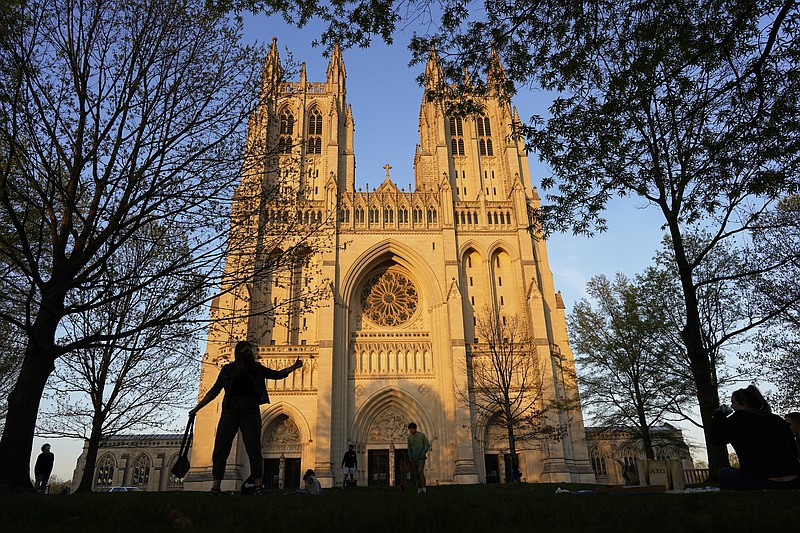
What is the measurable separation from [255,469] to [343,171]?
31137 millimetres

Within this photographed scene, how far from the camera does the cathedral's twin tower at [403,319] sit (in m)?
28.5

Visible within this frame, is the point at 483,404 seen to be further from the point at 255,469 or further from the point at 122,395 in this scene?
the point at 255,469

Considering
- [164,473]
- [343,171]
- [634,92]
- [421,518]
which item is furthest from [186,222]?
[164,473]

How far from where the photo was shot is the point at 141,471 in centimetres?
4566

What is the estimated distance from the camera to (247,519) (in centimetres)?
348

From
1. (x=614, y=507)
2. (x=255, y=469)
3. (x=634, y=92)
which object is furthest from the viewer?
(x=634, y=92)

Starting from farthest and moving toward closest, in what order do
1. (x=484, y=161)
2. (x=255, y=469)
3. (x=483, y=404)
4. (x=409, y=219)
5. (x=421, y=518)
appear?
(x=484, y=161)
(x=409, y=219)
(x=483, y=404)
(x=255, y=469)
(x=421, y=518)

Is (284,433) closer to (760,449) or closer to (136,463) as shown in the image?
(136,463)

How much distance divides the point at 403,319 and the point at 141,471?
30326 millimetres

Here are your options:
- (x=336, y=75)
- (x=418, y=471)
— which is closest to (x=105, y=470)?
(x=336, y=75)

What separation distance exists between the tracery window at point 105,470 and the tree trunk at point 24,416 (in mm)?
44818

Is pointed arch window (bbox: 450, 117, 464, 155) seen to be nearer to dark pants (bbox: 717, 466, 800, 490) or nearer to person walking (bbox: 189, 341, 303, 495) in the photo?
person walking (bbox: 189, 341, 303, 495)

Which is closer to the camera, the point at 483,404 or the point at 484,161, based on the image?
the point at 483,404

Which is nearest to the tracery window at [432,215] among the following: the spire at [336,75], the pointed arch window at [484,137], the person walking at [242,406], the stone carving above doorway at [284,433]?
the pointed arch window at [484,137]
